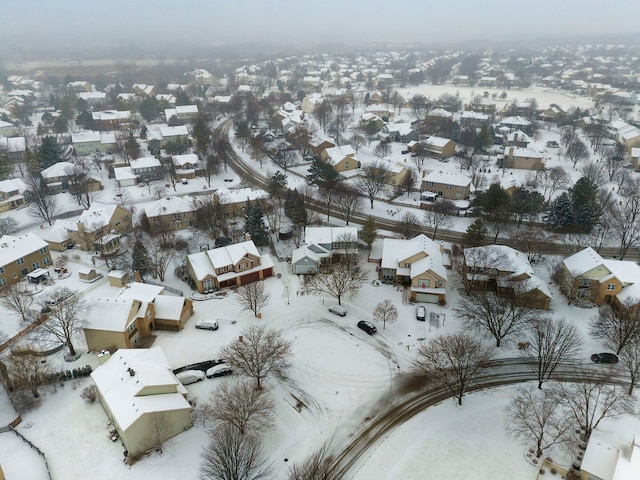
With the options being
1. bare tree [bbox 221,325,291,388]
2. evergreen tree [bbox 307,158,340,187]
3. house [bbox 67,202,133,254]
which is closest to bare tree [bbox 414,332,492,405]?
bare tree [bbox 221,325,291,388]

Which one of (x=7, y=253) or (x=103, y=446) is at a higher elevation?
(x=7, y=253)

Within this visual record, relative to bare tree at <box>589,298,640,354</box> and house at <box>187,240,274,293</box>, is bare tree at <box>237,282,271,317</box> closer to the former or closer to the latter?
house at <box>187,240,274,293</box>

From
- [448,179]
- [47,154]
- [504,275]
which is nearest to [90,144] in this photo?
[47,154]

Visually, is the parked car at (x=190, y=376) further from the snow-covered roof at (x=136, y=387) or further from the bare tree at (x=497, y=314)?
the bare tree at (x=497, y=314)

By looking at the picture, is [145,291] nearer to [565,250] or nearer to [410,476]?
[410,476]

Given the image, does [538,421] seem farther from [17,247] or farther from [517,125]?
[517,125]

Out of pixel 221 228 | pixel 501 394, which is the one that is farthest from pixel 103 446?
pixel 221 228
